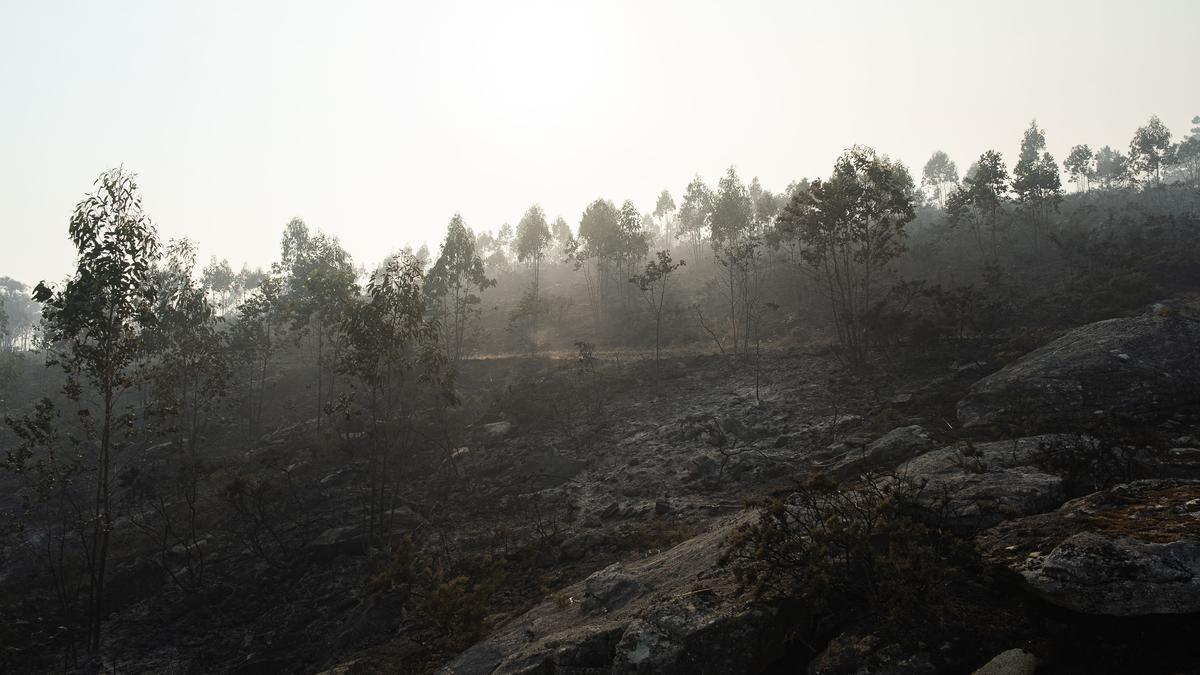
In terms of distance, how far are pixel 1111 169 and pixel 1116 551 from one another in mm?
124787

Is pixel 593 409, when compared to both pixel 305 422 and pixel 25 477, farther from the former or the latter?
pixel 25 477

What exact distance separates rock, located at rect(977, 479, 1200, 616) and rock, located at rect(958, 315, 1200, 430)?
8.94 m

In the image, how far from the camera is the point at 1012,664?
250 inches

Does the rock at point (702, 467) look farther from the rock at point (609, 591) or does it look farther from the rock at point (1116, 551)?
the rock at point (1116, 551)

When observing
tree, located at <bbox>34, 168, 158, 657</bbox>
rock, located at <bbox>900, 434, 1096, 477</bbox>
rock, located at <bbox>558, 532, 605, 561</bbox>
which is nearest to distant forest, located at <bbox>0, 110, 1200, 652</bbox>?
tree, located at <bbox>34, 168, 158, 657</bbox>

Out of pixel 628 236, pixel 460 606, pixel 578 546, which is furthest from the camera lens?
pixel 628 236

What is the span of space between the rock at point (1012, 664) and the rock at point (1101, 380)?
12.0 metres

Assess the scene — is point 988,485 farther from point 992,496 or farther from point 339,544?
point 339,544

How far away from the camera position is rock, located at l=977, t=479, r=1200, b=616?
6.29 metres

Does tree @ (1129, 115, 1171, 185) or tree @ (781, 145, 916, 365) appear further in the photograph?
tree @ (1129, 115, 1171, 185)

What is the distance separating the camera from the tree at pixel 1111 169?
74750mm

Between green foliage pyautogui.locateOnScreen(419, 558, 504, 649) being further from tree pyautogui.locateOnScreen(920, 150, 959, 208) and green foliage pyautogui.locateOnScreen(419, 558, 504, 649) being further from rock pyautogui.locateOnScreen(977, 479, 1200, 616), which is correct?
tree pyautogui.locateOnScreen(920, 150, 959, 208)

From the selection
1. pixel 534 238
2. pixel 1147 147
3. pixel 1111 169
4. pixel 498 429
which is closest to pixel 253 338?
pixel 498 429

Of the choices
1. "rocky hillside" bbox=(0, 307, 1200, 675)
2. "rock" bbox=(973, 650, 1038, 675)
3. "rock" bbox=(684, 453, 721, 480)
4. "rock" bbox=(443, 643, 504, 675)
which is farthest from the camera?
"rock" bbox=(684, 453, 721, 480)
